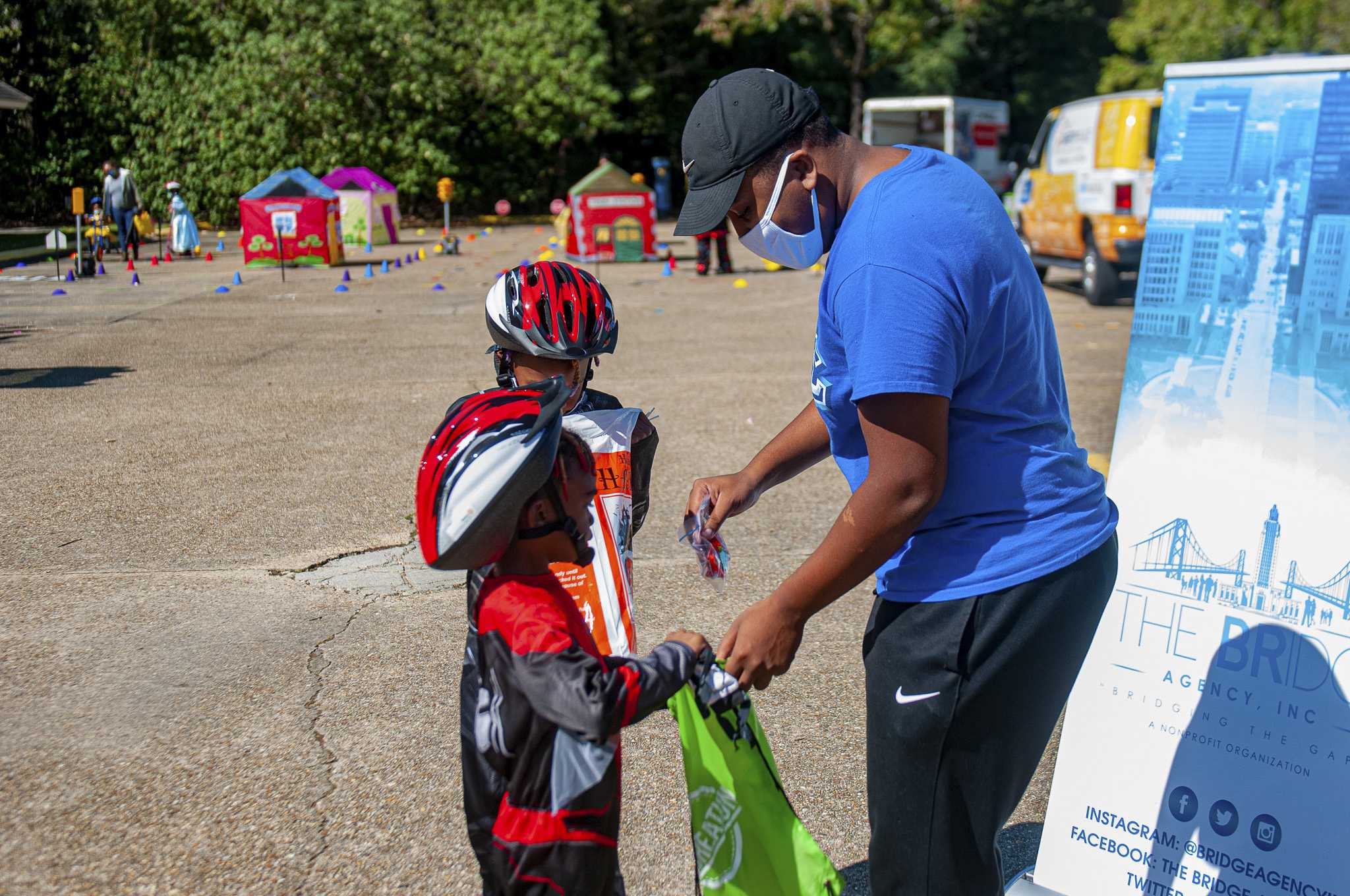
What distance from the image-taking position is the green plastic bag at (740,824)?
225 cm

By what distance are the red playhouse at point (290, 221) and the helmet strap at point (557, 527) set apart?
17.7 metres

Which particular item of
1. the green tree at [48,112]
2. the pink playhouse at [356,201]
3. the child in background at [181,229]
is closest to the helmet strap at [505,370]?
the child in background at [181,229]

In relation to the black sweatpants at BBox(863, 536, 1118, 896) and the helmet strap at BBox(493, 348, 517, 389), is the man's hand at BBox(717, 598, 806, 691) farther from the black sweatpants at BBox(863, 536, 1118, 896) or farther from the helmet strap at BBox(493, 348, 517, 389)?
the helmet strap at BBox(493, 348, 517, 389)

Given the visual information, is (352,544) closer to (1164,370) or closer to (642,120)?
(1164,370)

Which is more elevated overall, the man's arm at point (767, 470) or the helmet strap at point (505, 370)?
the helmet strap at point (505, 370)

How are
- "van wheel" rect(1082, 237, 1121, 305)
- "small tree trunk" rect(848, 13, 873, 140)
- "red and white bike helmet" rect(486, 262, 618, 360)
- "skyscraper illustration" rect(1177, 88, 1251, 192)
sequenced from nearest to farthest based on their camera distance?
"skyscraper illustration" rect(1177, 88, 1251, 192), "red and white bike helmet" rect(486, 262, 618, 360), "van wheel" rect(1082, 237, 1121, 305), "small tree trunk" rect(848, 13, 873, 140)

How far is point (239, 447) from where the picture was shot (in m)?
7.64

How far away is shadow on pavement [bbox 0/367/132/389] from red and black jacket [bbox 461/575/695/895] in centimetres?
865

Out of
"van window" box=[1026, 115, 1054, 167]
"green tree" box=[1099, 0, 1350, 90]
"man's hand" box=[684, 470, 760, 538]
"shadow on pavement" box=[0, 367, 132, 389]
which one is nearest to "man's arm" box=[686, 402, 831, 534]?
"man's hand" box=[684, 470, 760, 538]

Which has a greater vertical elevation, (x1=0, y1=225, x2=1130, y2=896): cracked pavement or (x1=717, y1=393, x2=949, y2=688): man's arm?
(x1=717, y1=393, x2=949, y2=688): man's arm

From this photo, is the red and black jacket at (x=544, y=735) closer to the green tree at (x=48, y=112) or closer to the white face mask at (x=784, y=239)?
the white face mask at (x=784, y=239)

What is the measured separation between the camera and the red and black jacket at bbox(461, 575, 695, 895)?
1980 mm

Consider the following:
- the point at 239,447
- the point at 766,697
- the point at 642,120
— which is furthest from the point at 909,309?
the point at 642,120

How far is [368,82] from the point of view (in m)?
29.1
